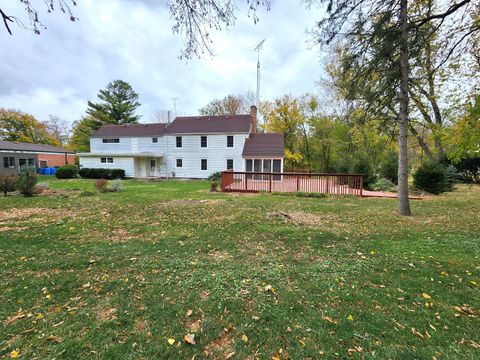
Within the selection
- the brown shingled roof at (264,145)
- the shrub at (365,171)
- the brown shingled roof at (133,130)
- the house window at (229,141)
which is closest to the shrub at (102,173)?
the brown shingled roof at (133,130)

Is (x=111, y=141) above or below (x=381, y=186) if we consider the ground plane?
above

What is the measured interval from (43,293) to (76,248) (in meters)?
1.60

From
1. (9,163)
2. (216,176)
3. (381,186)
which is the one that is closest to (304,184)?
(381,186)

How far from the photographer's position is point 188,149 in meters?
22.1

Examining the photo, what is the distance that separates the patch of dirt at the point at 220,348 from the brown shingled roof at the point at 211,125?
64.8 ft

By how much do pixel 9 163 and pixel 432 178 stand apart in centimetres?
3722

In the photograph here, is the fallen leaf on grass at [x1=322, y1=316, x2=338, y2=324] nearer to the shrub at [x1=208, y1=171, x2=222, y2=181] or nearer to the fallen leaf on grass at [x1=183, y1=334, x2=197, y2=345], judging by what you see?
the fallen leaf on grass at [x1=183, y1=334, x2=197, y2=345]

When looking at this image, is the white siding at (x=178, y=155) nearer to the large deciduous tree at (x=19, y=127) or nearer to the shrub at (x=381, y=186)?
the shrub at (x=381, y=186)

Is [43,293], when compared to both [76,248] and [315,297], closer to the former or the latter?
[76,248]

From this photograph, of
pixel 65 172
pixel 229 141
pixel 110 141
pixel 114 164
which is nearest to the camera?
pixel 65 172

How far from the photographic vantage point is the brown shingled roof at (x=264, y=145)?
65.1 feet

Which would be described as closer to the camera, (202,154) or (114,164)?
(202,154)

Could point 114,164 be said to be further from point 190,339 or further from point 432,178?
point 432,178

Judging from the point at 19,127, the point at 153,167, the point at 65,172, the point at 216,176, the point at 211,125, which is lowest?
the point at 216,176
